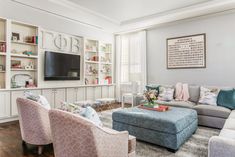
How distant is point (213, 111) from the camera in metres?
3.50

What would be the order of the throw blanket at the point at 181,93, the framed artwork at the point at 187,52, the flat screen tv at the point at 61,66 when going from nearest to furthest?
the throw blanket at the point at 181,93
the flat screen tv at the point at 61,66
the framed artwork at the point at 187,52

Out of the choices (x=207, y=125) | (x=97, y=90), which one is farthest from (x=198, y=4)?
(x=97, y=90)

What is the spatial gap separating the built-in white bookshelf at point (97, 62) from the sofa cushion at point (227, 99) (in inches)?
153

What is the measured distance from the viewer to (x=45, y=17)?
15.5ft

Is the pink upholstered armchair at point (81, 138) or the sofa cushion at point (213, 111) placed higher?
the pink upholstered armchair at point (81, 138)

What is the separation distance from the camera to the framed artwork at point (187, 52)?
4930 millimetres

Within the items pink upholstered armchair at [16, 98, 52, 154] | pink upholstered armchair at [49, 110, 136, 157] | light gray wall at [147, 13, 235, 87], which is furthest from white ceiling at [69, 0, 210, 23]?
pink upholstered armchair at [49, 110, 136, 157]

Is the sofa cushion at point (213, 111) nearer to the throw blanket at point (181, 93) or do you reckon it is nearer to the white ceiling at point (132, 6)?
the throw blanket at point (181, 93)

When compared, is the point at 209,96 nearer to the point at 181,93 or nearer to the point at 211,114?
the point at 211,114

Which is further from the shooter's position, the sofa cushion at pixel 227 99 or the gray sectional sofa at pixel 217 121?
the sofa cushion at pixel 227 99

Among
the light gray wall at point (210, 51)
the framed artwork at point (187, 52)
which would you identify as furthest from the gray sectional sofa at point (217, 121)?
the framed artwork at point (187, 52)

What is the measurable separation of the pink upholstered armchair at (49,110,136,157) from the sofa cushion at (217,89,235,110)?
300 cm

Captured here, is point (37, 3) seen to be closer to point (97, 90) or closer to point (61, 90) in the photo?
point (61, 90)

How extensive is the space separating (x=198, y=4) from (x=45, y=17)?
4248 millimetres
